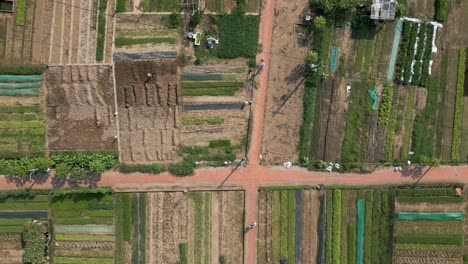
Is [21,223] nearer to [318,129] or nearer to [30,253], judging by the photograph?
[30,253]

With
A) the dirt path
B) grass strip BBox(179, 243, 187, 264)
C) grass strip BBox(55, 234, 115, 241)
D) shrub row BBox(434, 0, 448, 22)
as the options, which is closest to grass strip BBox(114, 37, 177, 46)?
the dirt path

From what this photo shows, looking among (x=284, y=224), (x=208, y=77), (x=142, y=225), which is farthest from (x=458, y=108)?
(x=142, y=225)

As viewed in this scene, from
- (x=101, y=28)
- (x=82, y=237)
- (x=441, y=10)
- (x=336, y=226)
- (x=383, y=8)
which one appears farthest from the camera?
(x=82, y=237)

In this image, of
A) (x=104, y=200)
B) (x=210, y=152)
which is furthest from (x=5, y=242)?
(x=210, y=152)

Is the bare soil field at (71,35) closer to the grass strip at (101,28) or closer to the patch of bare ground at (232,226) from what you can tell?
the grass strip at (101,28)

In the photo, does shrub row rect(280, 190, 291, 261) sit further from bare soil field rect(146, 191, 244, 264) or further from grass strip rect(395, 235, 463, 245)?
grass strip rect(395, 235, 463, 245)

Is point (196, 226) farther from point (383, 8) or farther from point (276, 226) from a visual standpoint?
point (383, 8)
